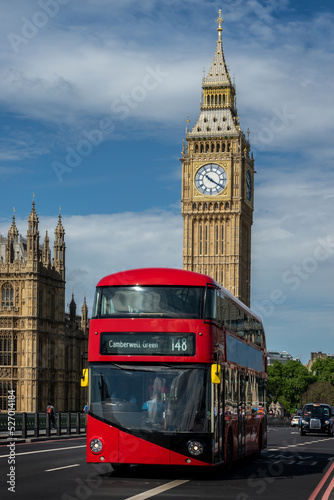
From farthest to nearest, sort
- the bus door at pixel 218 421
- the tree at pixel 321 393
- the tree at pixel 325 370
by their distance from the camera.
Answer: the tree at pixel 325 370 → the tree at pixel 321 393 → the bus door at pixel 218 421

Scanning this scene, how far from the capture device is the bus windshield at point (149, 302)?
1773cm

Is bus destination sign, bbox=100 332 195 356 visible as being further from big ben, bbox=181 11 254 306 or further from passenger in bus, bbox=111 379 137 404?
big ben, bbox=181 11 254 306

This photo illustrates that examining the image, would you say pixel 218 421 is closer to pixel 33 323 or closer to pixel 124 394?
pixel 124 394

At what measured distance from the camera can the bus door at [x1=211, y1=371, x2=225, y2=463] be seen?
1786 centimetres

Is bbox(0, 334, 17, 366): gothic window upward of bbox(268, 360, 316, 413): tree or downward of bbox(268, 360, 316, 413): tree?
upward

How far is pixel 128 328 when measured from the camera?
57.8 feet

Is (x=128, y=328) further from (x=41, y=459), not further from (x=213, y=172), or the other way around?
(x=213, y=172)

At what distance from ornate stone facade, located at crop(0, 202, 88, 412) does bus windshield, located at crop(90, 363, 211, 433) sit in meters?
60.6

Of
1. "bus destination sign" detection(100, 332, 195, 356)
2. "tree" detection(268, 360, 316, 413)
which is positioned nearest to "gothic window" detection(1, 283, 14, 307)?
"bus destination sign" detection(100, 332, 195, 356)

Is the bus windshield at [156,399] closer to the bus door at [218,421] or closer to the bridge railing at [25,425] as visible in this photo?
the bus door at [218,421]

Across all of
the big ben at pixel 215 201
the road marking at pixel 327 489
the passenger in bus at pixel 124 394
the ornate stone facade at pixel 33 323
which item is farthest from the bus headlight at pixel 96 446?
the big ben at pixel 215 201

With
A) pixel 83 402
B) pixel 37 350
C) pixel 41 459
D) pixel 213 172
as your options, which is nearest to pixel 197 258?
pixel 213 172

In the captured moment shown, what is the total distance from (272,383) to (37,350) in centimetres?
7183

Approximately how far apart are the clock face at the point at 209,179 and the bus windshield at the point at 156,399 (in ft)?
304
